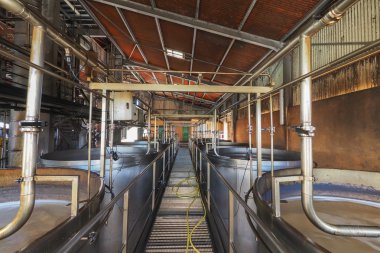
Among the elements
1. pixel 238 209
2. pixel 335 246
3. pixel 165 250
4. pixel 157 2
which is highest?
pixel 157 2

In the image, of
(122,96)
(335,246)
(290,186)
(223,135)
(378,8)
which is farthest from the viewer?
(223,135)

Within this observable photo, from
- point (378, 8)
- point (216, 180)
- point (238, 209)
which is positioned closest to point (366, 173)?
point (238, 209)

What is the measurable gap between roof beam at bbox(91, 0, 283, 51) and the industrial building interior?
21mm

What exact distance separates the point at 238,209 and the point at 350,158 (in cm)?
196

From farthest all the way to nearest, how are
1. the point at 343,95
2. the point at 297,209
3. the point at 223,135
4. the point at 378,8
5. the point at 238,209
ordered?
the point at 223,135 < the point at 343,95 < the point at 378,8 < the point at 238,209 < the point at 297,209

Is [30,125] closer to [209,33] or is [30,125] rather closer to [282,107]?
[209,33]

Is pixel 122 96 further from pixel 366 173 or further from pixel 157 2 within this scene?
pixel 366 173

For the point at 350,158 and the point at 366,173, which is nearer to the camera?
the point at 366,173

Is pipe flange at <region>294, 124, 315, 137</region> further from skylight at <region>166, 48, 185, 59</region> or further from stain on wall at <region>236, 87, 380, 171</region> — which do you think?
skylight at <region>166, 48, 185, 59</region>

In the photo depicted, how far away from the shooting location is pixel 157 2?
4109 mm

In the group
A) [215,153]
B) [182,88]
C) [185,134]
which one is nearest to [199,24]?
[182,88]

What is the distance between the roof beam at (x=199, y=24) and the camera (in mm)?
4055

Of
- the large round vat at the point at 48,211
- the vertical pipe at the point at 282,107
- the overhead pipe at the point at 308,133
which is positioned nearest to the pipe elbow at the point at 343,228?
the overhead pipe at the point at 308,133

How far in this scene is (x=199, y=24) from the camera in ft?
13.7
